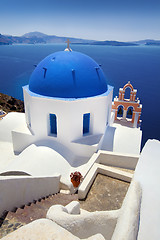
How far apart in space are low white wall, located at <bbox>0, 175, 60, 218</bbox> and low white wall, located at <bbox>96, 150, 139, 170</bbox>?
2.71 m

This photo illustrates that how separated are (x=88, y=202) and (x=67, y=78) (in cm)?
572

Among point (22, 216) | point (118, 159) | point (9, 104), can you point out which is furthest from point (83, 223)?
point (9, 104)

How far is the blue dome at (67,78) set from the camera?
29.5 feet

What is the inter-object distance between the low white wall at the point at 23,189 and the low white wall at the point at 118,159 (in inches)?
107

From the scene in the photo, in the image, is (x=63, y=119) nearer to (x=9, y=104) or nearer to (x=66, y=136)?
(x=66, y=136)

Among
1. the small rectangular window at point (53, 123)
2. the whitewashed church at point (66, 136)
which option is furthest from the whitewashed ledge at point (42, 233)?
the small rectangular window at point (53, 123)

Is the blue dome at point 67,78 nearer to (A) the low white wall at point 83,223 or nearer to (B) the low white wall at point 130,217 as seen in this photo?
(A) the low white wall at point 83,223

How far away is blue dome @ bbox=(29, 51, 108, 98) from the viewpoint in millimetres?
9000

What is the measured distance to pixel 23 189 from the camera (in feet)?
19.4

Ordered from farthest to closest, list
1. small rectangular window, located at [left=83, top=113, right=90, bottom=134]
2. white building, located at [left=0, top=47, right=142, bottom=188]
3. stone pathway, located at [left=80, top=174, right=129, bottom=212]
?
small rectangular window, located at [left=83, top=113, right=90, bottom=134], white building, located at [left=0, top=47, right=142, bottom=188], stone pathway, located at [left=80, top=174, right=129, bottom=212]

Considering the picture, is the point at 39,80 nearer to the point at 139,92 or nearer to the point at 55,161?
the point at 55,161

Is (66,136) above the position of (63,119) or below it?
below

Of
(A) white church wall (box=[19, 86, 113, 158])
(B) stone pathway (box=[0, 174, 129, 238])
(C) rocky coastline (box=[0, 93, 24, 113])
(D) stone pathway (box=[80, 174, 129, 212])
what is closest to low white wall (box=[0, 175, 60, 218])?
(B) stone pathway (box=[0, 174, 129, 238])

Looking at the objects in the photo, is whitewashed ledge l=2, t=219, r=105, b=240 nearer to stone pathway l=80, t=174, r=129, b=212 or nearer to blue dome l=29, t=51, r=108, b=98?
stone pathway l=80, t=174, r=129, b=212
